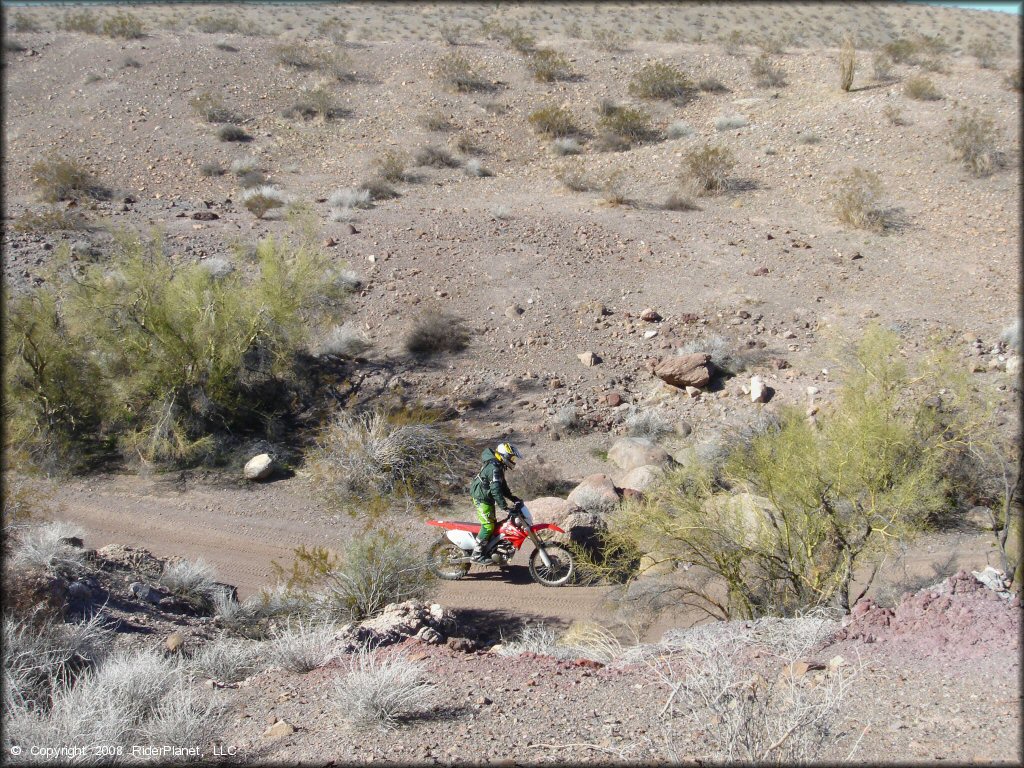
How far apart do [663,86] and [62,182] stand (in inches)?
905

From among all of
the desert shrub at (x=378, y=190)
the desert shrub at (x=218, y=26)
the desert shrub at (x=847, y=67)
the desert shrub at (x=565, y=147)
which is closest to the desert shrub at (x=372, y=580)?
the desert shrub at (x=378, y=190)

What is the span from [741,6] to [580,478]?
52.1m

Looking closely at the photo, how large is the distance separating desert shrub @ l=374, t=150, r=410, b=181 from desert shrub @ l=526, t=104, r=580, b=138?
18.6 feet

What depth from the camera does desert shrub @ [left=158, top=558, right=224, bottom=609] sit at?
941 cm

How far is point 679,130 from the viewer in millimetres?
27953

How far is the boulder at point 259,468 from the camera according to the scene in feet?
42.6

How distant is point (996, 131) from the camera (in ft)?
77.1

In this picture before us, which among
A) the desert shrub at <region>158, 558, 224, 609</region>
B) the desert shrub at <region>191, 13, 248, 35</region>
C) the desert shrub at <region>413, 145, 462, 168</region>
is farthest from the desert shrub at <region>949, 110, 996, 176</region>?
the desert shrub at <region>191, 13, 248, 35</region>

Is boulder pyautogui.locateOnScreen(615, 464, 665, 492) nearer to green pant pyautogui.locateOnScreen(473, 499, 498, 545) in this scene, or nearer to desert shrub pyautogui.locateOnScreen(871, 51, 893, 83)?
green pant pyautogui.locateOnScreen(473, 499, 498, 545)

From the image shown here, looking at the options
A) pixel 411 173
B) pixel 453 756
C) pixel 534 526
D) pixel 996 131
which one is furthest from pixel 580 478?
pixel 996 131

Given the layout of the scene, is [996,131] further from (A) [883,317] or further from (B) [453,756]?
(B) [453,756]

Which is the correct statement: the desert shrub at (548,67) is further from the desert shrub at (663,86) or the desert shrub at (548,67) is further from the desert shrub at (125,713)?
the desert shrub at (125,713)

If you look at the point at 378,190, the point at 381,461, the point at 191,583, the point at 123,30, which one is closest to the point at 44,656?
the point at 191,583

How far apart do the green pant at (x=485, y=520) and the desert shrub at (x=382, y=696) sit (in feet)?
12.6
